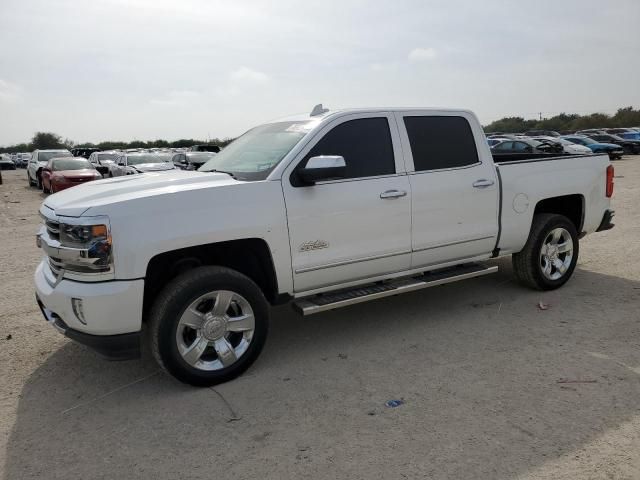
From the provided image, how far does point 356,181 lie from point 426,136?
98cm

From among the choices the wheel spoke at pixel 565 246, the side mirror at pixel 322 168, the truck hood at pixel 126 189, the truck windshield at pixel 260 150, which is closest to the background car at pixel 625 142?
the wheel spoke at pixel 565 246

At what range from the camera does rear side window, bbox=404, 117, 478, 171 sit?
4.70 metres

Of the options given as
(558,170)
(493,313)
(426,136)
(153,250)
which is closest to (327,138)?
(426,136)

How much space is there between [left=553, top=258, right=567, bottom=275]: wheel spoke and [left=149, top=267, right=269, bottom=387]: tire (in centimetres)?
354

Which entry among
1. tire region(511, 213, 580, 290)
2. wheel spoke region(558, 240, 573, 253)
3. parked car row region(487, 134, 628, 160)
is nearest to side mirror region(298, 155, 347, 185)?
tire region(511, 213, 580, 290)

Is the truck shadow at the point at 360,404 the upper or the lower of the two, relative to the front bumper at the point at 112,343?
lower

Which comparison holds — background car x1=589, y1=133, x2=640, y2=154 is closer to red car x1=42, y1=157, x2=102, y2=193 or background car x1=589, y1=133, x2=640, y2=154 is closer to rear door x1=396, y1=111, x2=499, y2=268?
red car x1=42, y1=157, x2=102, y2=193

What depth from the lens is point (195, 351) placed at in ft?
12.1

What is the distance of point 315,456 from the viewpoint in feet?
9.52

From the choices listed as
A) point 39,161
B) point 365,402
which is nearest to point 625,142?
point 39,161

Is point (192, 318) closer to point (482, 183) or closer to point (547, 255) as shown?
point (482, 183)

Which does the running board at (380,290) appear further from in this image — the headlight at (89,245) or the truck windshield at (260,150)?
the headlight at (89,245)

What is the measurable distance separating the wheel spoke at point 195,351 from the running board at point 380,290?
2.55ft

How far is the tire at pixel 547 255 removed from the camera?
5.49 m
